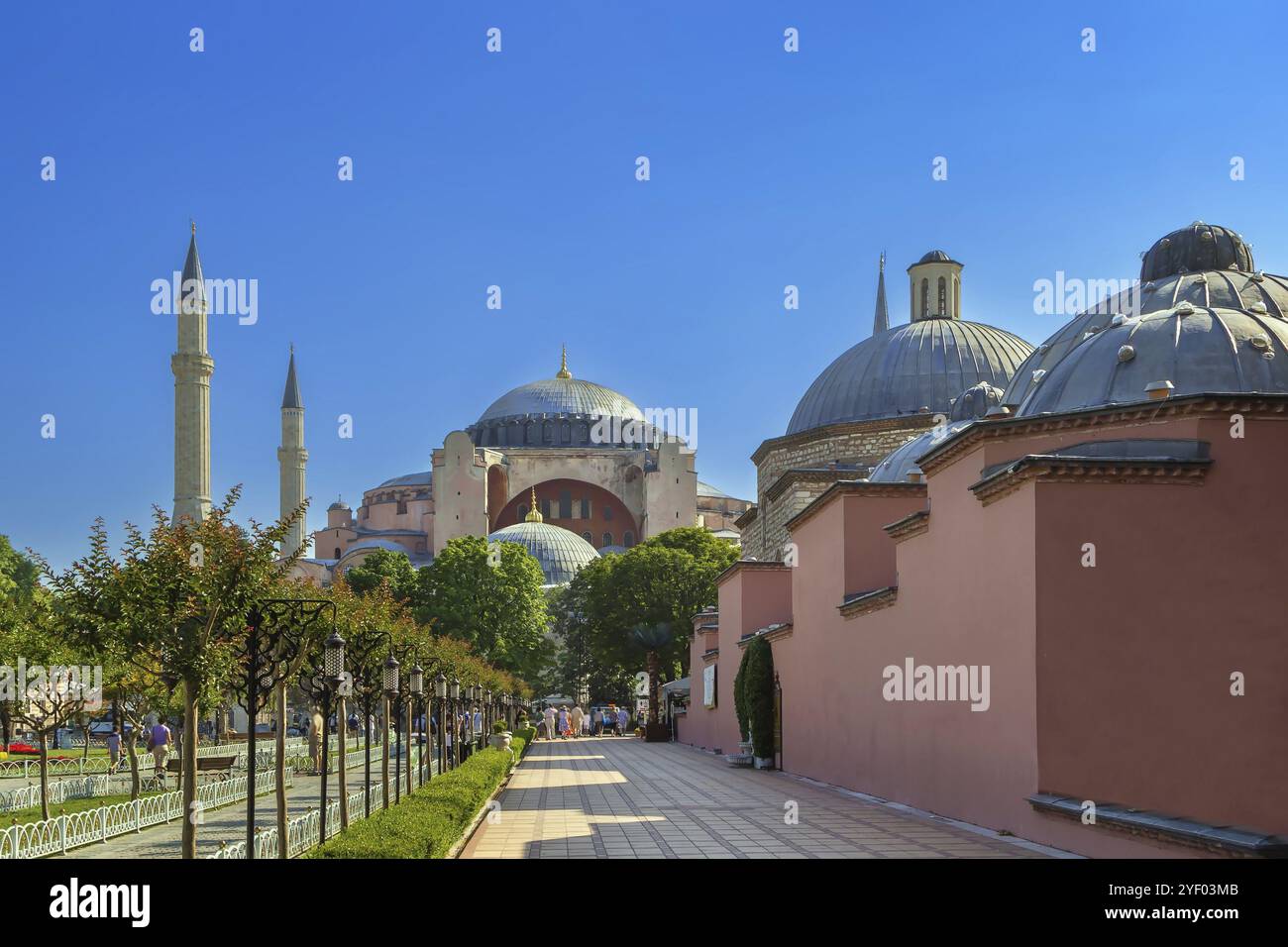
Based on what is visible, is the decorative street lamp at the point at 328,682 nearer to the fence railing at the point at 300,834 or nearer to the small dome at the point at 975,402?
the fence railing at the point at 300,834

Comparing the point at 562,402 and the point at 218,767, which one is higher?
the point at 562,402

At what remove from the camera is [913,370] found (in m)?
36.1

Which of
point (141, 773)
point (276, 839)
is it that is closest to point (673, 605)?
point (141, 773)

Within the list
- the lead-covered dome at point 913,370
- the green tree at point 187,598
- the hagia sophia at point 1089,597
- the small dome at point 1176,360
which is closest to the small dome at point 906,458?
the hagia sophia at point 1089,597

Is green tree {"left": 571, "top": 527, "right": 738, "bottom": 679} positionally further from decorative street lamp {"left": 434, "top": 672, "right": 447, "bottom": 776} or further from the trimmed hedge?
the trimmed hedge

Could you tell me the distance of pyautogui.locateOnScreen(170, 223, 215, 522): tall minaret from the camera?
50.7 m

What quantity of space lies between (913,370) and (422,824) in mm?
27100

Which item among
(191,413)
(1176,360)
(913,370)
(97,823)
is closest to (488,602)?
(191,413)

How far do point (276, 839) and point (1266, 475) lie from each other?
32.7 feet

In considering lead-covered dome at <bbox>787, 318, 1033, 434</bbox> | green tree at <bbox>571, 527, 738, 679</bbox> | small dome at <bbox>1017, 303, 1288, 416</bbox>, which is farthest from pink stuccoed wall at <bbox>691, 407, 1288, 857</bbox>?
green tree at <bbox>571, 527, 738, 679</bbox>

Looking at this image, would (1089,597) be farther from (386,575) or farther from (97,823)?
(386,575)

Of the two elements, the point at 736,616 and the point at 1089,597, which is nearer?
the point at 1089,597

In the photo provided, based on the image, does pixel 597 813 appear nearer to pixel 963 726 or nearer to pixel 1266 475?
A: pixel 963 726

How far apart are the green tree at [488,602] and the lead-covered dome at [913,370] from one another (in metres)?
16.2
